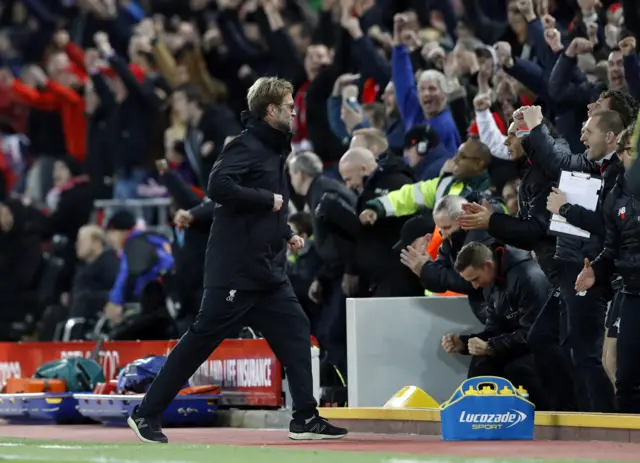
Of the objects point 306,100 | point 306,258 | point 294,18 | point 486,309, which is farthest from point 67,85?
point 486,309

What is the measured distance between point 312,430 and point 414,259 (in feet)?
8.40

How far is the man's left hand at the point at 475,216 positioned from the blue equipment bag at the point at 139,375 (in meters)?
3.08

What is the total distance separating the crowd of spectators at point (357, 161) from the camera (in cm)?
943

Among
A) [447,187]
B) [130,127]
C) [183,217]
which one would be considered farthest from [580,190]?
[130,127]

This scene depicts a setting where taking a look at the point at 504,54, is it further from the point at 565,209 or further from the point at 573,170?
the point at 565,209

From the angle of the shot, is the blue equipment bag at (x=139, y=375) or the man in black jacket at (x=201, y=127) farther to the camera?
the man in black jacket at (x=201, y=127)

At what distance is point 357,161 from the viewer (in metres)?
12.2

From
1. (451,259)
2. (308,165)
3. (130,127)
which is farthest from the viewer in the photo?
(130,127)

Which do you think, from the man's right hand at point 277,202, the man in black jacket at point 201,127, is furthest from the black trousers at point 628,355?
the man in black jacket at point 201,127

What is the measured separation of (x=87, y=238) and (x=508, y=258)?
7.38m

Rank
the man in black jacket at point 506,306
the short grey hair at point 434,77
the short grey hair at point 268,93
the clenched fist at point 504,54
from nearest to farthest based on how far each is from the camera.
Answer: the short grey hair at point 268,93, the man in black jacket at point 506,306, the clenched fist at point 504,54, the short grey hair at point 434,77

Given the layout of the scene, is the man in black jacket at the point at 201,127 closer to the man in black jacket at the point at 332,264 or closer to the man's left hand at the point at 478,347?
the man in black jacket at the point at 332,264

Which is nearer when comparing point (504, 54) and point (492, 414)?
point (492, 414)

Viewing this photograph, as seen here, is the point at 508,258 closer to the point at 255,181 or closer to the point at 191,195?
the point at 255,181
